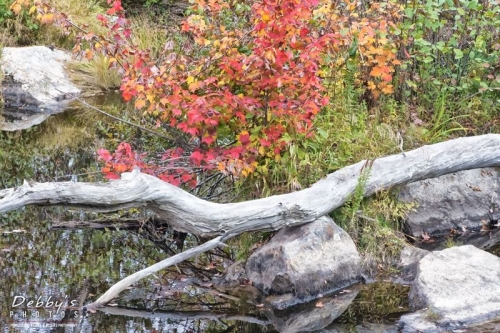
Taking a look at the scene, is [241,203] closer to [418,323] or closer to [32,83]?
[418,323]

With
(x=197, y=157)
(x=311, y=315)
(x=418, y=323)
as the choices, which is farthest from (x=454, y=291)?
(x=197, y=157)

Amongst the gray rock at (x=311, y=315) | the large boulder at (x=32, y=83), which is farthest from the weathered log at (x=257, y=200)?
the large boulder at (x=32, y=83)

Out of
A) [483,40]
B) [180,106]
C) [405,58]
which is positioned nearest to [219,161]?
[180,106]

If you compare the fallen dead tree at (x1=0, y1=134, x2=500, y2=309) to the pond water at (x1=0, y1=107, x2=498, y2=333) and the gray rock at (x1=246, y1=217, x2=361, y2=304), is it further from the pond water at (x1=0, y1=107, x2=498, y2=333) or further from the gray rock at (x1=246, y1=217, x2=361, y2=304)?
the pond water at (x1=0, y1=107, x2=498, y2=333)

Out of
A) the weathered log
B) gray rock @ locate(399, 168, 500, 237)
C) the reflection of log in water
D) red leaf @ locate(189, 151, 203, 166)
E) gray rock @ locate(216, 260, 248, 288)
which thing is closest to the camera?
the weathered log

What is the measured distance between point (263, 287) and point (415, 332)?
113 centimetres

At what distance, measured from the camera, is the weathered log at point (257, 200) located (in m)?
4.60

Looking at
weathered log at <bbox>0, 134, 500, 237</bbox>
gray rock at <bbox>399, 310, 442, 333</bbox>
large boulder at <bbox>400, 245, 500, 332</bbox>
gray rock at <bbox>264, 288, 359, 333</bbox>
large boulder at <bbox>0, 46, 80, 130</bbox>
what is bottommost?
large boulder at <bbox>0, 46, 80, 130</bbox>

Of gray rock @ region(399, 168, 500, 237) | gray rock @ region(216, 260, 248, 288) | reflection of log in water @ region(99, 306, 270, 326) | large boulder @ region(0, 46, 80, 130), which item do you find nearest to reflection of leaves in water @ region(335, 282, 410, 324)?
reflection of log in water @ region(99, 306, 270, 326)

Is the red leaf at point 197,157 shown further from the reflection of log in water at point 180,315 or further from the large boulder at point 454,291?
the large boulder at point 454,291

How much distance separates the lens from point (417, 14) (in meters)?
6.92

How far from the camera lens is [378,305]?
5109mm

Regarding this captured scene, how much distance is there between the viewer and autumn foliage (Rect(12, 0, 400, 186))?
5504mm

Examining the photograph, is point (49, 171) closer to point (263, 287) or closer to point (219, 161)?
point (219, 161)
